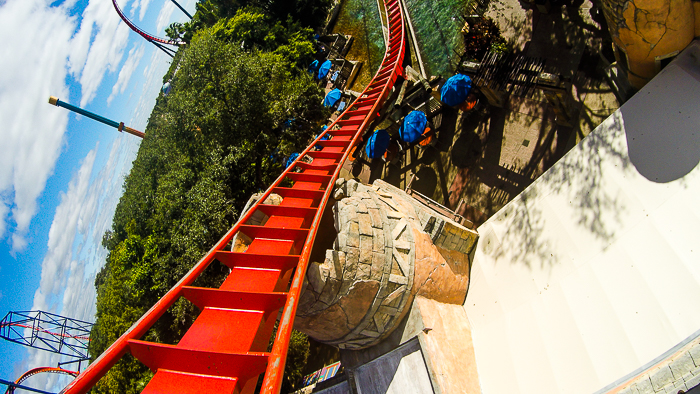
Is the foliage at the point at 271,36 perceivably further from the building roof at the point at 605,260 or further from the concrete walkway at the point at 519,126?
the building roof at the point at 605,260

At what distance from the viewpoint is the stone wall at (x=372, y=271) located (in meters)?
8.83

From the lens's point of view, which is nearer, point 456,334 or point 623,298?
point 623,298

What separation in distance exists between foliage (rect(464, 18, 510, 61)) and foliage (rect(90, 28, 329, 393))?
9.12 meters

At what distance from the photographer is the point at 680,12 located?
27.5 feet

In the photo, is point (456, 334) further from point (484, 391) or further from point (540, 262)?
point (540, 262)

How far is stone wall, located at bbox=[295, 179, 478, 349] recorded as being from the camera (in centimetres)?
883

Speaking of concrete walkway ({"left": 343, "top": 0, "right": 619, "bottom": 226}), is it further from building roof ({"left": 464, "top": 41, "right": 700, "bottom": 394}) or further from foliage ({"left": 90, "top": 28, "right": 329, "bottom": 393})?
foliage ({"left": 90, "top": 28, "right": 329, "bottom": 393})

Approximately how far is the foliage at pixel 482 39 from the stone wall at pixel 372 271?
29.3 feet

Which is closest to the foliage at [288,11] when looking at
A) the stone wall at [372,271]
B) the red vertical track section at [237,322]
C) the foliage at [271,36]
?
the foliage at [271,36]

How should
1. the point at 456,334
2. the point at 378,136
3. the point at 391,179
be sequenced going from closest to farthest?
the point at 456,334 → the point at 378,136 → the point at 391,179

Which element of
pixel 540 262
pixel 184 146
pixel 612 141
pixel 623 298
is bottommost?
pixel 623 298

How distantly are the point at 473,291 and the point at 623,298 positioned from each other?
439 centimetres

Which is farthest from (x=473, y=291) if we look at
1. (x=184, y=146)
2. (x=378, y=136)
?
(x=184, y=146)

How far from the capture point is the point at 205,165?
68.0ft
